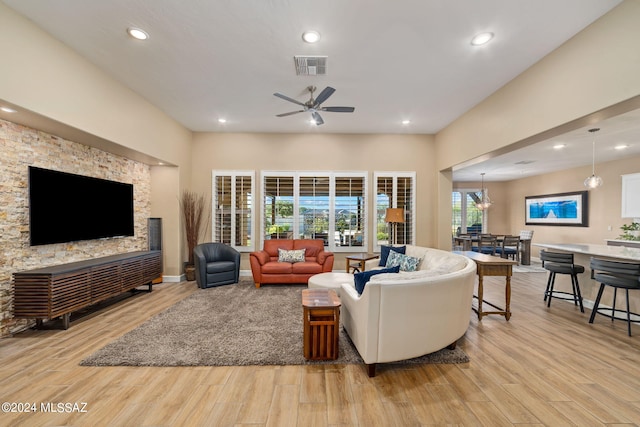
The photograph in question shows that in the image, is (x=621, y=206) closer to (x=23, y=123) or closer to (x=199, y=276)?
(x=199, y=276)

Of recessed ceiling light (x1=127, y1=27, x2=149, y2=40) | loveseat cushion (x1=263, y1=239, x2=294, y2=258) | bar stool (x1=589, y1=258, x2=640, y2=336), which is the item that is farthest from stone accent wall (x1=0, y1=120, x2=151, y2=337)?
bar stool (x1=589, y1=258, x2=640, y2=336)

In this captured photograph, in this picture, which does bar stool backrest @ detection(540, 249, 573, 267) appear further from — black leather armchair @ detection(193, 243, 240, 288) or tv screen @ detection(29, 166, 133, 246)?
tv screen @ detection(29, 166, 133, 246)

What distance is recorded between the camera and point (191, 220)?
598cm

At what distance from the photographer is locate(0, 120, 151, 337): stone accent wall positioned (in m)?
3.18

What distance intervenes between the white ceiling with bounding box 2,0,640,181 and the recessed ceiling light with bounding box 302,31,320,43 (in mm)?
61

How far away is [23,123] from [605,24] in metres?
6.54

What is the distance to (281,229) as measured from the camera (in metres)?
6.37

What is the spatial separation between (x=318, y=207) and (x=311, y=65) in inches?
136

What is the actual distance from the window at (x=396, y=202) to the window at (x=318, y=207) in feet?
1.23

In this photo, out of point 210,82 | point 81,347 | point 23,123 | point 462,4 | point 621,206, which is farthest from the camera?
point 621,206

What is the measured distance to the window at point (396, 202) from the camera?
6.41 metres

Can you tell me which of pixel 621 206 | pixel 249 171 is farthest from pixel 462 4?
pixel 621 206

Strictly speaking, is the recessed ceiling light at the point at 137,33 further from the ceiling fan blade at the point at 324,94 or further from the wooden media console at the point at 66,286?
the wooden media console at the point at 66,286

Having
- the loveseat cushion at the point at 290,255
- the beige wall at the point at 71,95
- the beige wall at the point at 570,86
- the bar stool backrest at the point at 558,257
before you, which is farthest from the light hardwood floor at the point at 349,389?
the loveseat cushion at the point at 290,255
